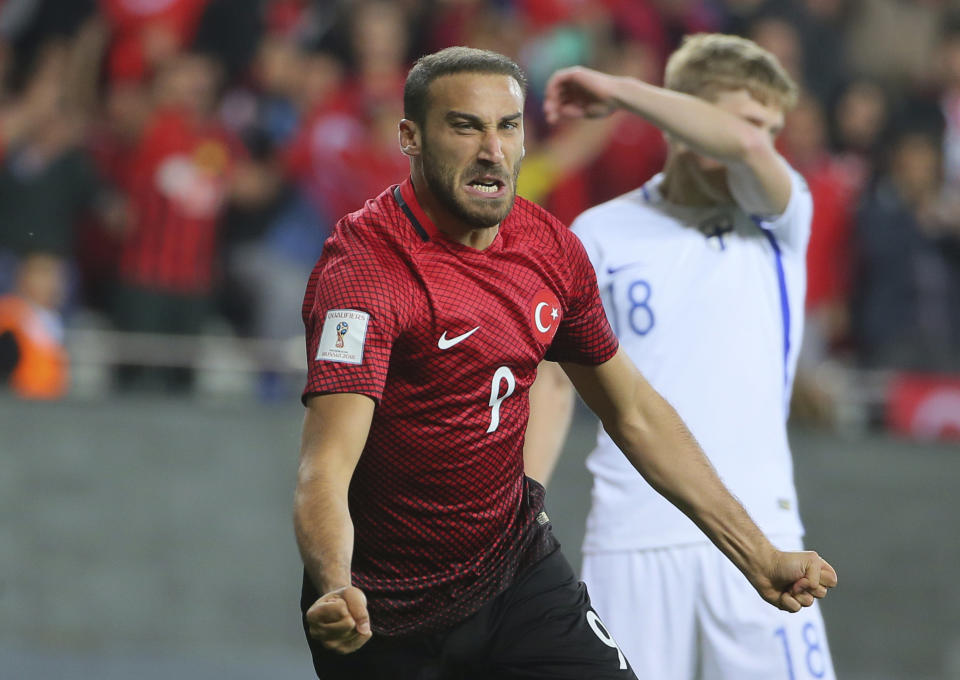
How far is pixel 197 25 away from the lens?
9.16 meters

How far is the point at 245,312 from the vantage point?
848 centimetres

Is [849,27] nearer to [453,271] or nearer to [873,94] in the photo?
[873,94]

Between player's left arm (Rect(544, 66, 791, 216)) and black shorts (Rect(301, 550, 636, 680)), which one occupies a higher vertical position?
player's left arm (Rect(544, 66, 791, 216))

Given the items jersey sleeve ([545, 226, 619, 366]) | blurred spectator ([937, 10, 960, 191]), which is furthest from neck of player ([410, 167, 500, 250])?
blurred spectator ([937, 10, 960, 191])

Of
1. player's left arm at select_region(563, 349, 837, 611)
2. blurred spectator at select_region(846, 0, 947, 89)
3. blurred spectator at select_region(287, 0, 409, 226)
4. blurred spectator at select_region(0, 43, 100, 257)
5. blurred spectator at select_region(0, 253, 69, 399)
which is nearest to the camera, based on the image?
player's left arm at select_region(563, 349, 837, 611)

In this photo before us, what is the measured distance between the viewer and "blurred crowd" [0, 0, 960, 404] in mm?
8219

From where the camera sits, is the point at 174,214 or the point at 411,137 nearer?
the point at 411,137

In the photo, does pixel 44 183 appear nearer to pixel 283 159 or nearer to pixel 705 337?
pixel 283 159

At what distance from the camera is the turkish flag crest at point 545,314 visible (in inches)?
137

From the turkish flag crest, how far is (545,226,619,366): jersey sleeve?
0.08 m

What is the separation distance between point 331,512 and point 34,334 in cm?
529

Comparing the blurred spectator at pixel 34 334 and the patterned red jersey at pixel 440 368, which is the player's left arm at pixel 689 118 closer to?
the patterned red jersey at pixel 440 368

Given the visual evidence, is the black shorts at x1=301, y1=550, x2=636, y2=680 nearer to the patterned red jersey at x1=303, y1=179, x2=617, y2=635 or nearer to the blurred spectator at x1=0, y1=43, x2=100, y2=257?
the patterned red jersey at x1=303, y1=179, x2=617, y2=635

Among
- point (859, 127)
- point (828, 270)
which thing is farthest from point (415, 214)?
point (859, 127)
